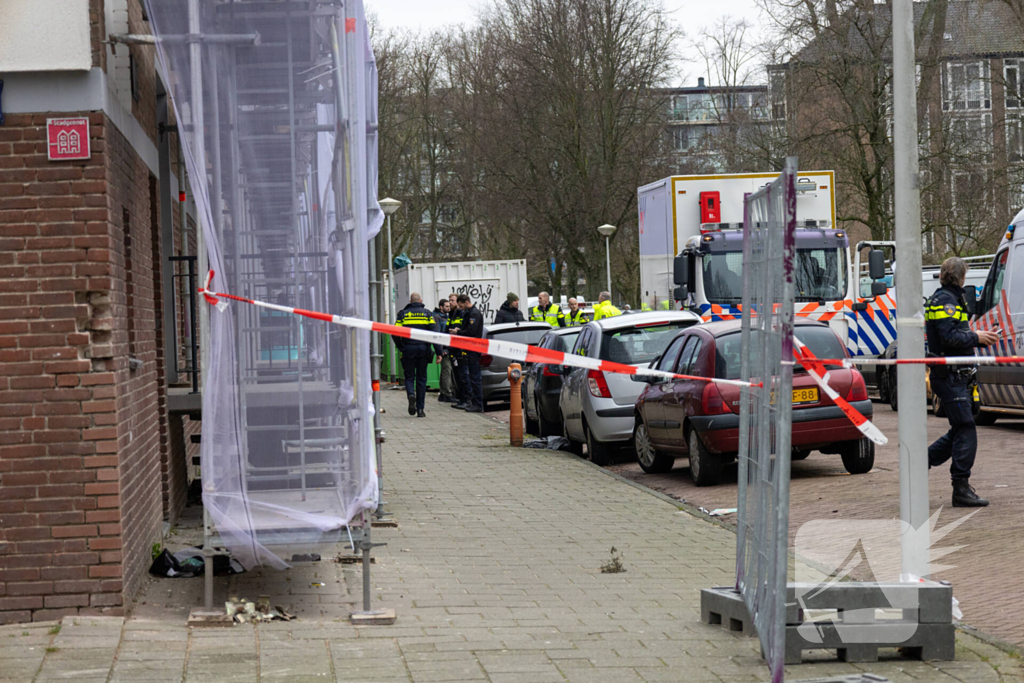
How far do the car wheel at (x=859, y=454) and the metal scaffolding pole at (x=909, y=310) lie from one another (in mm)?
5745

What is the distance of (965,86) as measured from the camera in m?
35.2

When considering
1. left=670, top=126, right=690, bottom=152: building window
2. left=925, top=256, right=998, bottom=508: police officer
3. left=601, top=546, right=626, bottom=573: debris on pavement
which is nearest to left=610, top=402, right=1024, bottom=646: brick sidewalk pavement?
left=925, top=256, right=998, bottom=508: police officer

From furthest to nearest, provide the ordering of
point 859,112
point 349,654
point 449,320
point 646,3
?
point 646,3 < point 859,112 < point 449,320 < point 349,654

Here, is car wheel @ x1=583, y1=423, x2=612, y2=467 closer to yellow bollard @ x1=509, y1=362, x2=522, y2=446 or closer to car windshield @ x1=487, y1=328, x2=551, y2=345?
yellow bollard @ x1=509, y1=362, x2=522, y2=446

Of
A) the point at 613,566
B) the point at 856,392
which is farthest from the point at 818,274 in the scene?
the point at 613,566

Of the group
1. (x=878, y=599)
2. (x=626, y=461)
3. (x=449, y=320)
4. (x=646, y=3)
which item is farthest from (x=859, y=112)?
(x=878, y=599)

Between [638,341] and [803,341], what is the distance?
2.73 meters

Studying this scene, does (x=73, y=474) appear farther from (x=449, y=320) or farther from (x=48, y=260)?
(x=449, y=320)

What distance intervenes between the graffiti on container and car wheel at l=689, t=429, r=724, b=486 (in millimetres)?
18442

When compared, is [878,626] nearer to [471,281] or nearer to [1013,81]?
[471,281]

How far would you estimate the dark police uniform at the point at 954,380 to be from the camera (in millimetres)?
9672

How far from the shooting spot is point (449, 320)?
22812 millimetres

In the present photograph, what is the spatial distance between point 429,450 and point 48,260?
9513 mm

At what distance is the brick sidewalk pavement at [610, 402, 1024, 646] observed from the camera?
7113 mm
